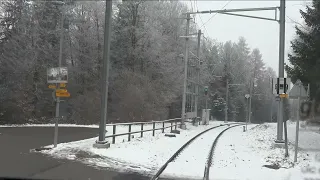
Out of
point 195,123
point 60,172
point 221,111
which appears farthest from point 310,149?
point 221,111

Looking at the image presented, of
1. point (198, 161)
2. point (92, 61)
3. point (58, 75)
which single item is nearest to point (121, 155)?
point (198, 161)

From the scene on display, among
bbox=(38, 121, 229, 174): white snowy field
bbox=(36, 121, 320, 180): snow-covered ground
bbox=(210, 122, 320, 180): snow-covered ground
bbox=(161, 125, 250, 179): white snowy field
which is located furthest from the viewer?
bbox=(38, 121, 229, 174): white snowy field

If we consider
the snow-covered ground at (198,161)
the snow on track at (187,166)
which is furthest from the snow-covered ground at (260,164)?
the snow on track at (187,166)

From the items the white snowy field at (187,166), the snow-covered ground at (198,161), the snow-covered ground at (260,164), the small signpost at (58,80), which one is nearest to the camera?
the white snowy field at (187,166)

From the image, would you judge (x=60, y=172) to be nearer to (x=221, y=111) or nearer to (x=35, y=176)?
(x=35, y=176)

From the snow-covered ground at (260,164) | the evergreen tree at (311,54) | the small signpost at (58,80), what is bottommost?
the snow-covered ground at (260,164)

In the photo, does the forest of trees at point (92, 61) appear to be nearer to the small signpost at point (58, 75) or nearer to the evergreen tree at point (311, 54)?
the small signpost at point (58, 75)

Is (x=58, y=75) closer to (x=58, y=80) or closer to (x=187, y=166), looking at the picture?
(x=58, y=80)

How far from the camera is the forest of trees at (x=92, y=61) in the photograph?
63.7 ft

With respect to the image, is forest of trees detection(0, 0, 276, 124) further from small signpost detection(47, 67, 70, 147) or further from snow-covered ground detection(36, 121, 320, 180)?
snow-covered ground detection(36, 121, 320, 180)

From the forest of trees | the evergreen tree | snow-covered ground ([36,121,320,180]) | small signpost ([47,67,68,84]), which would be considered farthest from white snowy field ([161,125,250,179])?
the forest of trees

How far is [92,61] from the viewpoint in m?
30.4

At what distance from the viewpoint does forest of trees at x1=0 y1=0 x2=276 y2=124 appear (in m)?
19.4

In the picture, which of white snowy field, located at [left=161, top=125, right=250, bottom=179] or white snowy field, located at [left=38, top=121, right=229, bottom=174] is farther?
white snowy field, located at [left=38, top=121, right=229, bottom=174]
